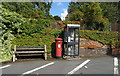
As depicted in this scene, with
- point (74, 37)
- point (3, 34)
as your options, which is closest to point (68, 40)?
point (74, 37)

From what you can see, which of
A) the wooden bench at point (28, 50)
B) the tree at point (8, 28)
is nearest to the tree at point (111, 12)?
the wooden bench at point (28, 50)

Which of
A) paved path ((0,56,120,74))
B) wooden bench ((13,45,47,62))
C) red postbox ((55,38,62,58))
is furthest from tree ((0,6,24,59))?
red postbox ((55,38,62,58))

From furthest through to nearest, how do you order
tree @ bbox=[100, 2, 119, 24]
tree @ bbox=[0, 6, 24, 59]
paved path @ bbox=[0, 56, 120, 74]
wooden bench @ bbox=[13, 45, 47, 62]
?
1. tree @ bbox=[100, 2, 119, 24]
2. tree @ bbox=[0, 6, 24, 59]
3. wooden bench @ bbox=[13, 45, 47, 62]
4. paved path @ bbox=[0, 56, 120, 74]

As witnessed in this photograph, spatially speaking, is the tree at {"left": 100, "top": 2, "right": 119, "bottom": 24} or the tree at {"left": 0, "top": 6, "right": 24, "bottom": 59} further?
the tree at {"left": 100, "top": 2, "right": 119, "bottom": 24}

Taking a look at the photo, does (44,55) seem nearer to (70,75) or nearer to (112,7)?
(70,75)

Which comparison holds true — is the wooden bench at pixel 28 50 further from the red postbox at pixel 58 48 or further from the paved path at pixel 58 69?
the paved path at pixel 58 69

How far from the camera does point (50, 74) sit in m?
5.75

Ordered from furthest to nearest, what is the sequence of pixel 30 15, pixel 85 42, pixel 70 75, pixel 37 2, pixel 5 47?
pixel 37 2 < pixel 30 15 < pixel 85 42 < pixel 5 47 < pixel 70 75

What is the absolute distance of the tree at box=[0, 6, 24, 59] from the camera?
897cm

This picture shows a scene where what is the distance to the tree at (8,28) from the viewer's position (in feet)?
29.4

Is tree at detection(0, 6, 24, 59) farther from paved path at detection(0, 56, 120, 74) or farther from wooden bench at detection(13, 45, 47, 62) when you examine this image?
paved path at detection(0, 56, 120, 74)

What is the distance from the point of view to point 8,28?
31.0ft

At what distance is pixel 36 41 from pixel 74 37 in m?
2.59

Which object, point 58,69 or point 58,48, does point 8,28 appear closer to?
point 58,48
